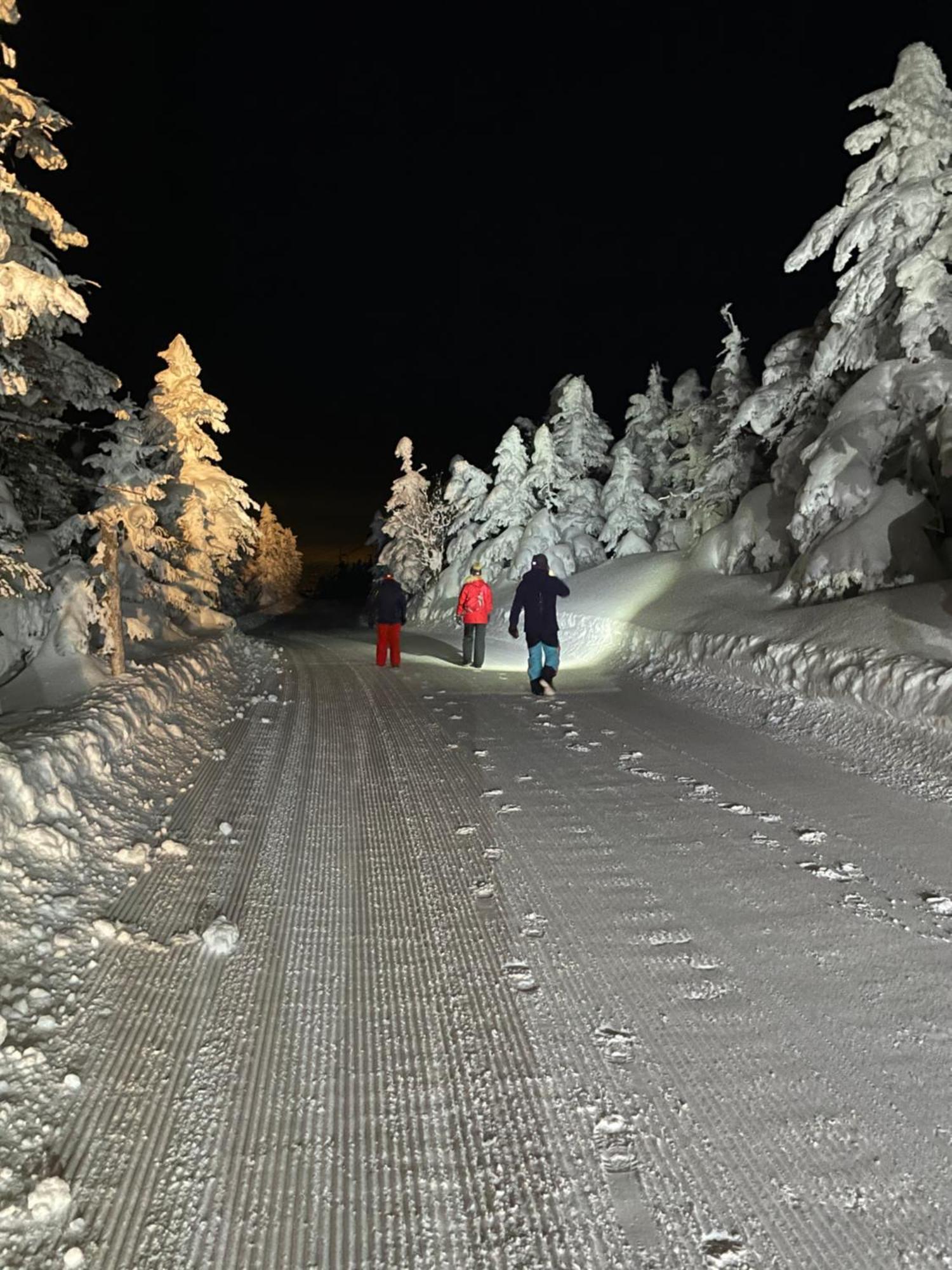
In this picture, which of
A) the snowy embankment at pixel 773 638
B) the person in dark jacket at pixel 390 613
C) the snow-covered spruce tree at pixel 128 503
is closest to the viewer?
the snowy embankment at pixel 773 638

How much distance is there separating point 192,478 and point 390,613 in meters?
→ 12.9

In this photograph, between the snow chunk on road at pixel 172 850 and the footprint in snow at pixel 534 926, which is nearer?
the footprint in snow at pixel 534 926

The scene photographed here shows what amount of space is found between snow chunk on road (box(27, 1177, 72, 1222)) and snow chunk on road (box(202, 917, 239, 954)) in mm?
1497

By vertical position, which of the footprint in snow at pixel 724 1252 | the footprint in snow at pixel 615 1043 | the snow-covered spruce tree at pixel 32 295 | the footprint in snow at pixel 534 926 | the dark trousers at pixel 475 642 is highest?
the snow-covered spruce tree at pixel 32 295

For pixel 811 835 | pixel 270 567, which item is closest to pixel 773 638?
pixel 811 835

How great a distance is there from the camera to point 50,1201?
7.08ft

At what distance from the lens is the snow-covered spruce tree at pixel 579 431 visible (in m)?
34.8

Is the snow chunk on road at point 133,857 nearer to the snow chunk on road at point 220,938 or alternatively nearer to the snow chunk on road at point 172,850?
the snow chunk on road at point 172,850

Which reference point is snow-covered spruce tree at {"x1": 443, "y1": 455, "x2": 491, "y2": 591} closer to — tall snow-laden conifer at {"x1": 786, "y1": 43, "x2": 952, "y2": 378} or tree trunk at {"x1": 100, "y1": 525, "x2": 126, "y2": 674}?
tall snow-laden conifer at {"x1": 786, "y1": 43, "x2": 952, "y2": 378}

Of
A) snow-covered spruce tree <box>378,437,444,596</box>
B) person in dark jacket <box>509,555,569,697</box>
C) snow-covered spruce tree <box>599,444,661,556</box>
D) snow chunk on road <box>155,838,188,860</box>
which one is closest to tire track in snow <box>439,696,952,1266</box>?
snow chunk on road <box>155,838,188,860</box>

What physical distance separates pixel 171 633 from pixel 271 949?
1635 cm

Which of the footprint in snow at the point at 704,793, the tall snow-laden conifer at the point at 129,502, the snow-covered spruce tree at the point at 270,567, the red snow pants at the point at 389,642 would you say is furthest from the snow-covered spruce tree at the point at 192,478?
the snow-covered spruce tree at the point at 270,567

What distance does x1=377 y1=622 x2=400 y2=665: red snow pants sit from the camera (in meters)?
15.6

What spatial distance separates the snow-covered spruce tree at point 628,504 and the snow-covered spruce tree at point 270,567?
158 feet
